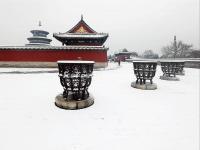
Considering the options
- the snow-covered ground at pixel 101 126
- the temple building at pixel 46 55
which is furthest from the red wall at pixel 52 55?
the snow-covered ground at pixel 101 126

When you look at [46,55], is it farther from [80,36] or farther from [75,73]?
[75,73]

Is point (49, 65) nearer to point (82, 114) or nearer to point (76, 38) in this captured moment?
point (76, 38)

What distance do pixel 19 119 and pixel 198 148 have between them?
3226mm

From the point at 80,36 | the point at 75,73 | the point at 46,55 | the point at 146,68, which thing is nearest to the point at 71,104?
the point at 75,73

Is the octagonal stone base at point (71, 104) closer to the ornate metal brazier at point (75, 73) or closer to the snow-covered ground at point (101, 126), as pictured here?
the snow-covered ground at point (101, 126)

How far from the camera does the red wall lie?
1573 cm

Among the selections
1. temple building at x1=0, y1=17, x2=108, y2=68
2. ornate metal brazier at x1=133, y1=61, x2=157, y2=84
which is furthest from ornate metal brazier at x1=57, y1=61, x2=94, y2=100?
temple building at x1=0, y1=17, x2=108, y2=68

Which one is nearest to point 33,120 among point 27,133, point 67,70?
point 27,133

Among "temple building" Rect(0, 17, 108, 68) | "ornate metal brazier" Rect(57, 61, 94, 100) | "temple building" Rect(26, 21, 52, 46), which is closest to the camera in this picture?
"ornate metal brazier" Rect(57, 61, 94, 100)

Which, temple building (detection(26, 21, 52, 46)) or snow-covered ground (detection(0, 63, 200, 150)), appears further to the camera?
temple building (detection(26, 21, 52, 46))

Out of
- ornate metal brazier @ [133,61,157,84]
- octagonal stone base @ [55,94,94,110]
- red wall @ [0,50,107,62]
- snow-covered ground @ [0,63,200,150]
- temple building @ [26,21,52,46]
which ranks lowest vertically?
snow-covered ground @ [0,63,200,150]

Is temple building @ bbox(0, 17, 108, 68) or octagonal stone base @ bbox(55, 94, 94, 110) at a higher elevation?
temple building @ bbox(0, 17, 108, 68)

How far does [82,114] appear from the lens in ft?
11.1

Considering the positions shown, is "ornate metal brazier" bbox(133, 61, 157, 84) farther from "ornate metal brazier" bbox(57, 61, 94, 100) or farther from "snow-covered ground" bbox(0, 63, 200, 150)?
"ornate metal brazier" bbox(57, 61, 94, 100)
